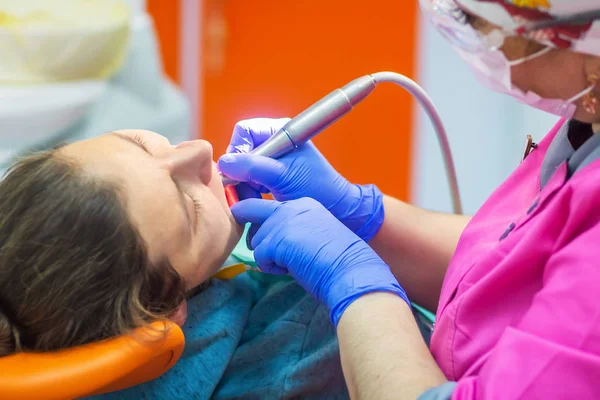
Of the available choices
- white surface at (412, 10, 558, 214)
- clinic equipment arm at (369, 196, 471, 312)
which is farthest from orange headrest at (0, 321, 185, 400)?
white surface at (412, 10, 558, 214)

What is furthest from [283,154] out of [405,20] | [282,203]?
[405,20]

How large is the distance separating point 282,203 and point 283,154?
0.38 ft

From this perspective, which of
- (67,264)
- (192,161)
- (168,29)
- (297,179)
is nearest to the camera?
(67,264)

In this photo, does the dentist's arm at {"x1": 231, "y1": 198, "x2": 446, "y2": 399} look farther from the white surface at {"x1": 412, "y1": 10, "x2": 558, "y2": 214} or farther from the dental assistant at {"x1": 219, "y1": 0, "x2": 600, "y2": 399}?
the white surface at {"x1": 412, "y1": 10, "x2": 558, "y2": 214}

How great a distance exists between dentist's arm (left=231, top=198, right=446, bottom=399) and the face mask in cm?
30

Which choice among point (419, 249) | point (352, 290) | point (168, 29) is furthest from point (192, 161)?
point (168, 29)

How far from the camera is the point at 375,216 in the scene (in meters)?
1.29

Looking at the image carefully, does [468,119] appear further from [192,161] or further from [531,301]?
[531,301]

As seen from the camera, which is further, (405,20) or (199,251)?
(405,20)

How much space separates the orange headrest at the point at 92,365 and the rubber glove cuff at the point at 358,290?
0.71 feet

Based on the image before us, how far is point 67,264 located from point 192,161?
245 mm

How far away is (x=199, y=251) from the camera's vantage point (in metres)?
1.04

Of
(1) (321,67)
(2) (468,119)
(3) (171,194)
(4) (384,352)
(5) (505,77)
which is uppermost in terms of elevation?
(5) (505,77)

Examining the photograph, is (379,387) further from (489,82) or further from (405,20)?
(405,20)
